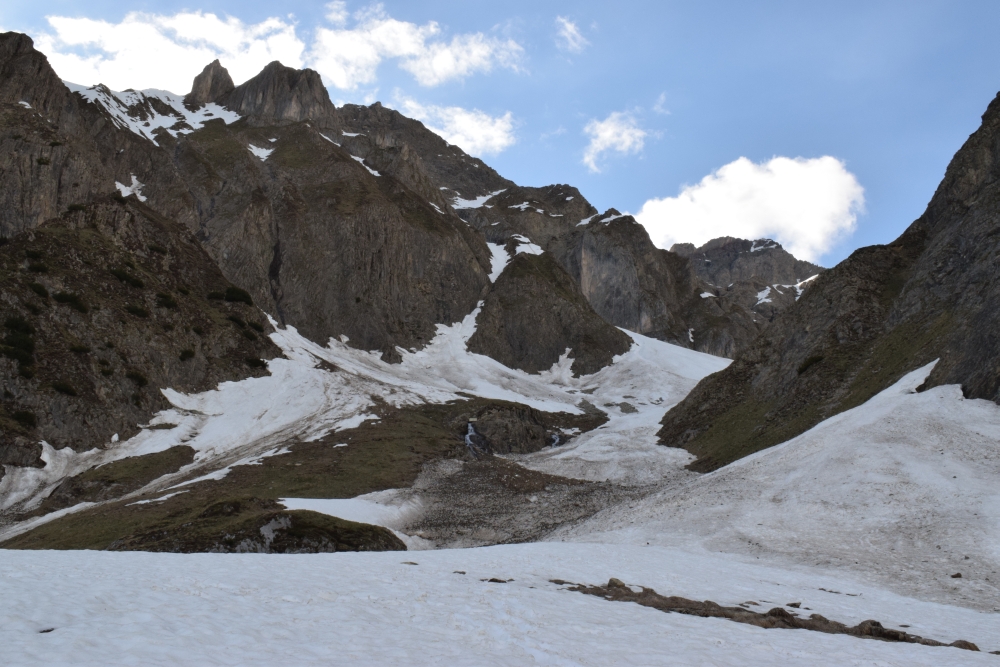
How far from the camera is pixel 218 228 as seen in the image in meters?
120

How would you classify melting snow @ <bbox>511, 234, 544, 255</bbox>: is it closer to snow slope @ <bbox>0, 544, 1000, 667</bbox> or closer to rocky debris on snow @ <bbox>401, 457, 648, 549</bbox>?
rocky debris on snow @ <bbox>401, 457, 648, 549</bbox>

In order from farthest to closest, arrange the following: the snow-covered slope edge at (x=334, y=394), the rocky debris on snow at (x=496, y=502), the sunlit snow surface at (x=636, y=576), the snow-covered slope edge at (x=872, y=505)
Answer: the snow-covered slope edge at (x=334, y=394)
the rocky debris on snow at (x=496, y=502)
the snow-covered slope edge at (x=872, y=505)
the sunlit snow surface at (x=636, y=576)

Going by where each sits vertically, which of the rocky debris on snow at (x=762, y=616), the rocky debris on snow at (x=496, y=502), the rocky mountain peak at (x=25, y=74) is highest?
the rocky mountain peak at (x=25, y=74)

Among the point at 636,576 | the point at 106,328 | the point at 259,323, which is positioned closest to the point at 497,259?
the point at 259,323

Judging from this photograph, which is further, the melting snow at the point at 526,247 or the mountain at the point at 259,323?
the melting snow at the point at 526,247

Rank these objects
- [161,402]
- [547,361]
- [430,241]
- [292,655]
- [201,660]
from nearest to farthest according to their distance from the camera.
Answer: [201,660] < [292,655] < [161,402] < [547,361] < [430,241]

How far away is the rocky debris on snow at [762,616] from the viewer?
14.5 m

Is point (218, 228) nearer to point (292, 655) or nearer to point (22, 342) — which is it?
point (22, 342)

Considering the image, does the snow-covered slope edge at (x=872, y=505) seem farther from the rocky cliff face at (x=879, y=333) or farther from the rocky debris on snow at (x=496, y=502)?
the rocky cliff face at (x=879, y=333)

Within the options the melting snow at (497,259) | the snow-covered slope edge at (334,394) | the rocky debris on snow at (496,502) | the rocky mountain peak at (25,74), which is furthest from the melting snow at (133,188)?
the rocky debris on snow at (496,502)

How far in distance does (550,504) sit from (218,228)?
100 meters

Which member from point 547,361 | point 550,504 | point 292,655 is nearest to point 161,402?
point 550,504

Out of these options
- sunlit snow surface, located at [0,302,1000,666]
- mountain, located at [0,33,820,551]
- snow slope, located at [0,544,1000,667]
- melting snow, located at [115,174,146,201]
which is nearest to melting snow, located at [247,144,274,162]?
mountain, located at [0,33,820,551]

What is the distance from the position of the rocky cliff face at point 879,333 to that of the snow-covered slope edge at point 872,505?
5027mm
